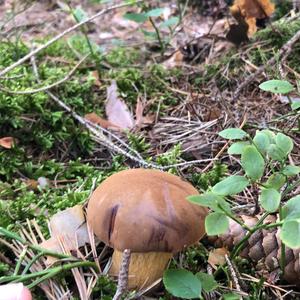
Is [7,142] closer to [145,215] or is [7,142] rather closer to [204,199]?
[145,215]

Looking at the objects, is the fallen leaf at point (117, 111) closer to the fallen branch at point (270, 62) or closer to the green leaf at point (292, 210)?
the fallen branch at point (270, 62)

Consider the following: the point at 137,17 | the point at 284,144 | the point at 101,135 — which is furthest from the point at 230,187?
the point at 137,17

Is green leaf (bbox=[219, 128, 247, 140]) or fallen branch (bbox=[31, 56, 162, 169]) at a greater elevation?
green leaf (bbox=[219, 128, 247, 140])

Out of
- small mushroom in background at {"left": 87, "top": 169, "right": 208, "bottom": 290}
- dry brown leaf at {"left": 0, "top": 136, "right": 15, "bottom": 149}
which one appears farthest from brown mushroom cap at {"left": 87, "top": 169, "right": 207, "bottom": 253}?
dry brown leaf at {"left": 0, "top": 136, "right": 15, "bottom": 149}

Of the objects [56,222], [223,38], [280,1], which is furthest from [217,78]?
[56,222]

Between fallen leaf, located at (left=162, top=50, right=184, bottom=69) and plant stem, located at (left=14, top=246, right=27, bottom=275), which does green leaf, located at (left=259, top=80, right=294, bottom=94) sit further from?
fallen leaf, located at (left=162, top=50, right=184, bottom=69)

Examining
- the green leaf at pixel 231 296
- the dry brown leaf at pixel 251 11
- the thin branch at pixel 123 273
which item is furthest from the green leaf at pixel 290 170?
the dry brown leaf at pixel 251 11

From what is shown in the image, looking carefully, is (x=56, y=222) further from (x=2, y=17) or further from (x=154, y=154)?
(x=2, y=17)
